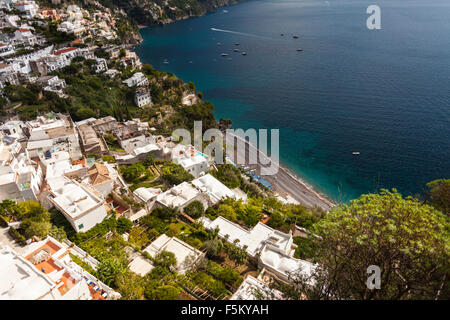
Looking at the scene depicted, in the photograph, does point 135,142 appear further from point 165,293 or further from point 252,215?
point 165,293

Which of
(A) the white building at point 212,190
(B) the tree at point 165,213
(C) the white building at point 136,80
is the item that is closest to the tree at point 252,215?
(A) the white building at point 212,190

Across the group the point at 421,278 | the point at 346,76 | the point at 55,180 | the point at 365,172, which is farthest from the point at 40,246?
the point at 346,76

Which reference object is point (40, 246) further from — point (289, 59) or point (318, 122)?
point (289, 59)

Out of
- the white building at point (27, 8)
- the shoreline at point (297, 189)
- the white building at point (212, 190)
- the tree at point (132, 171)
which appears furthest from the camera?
the white building at point (27, 8)

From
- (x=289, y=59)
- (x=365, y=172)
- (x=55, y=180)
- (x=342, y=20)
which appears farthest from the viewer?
(x=342, y=20)

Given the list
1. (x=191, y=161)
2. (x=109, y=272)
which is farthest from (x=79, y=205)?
(x=191, y=161)

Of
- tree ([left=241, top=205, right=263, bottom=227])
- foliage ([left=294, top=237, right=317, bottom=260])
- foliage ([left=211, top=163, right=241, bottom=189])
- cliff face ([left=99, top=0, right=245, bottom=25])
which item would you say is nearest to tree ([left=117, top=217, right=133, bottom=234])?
tree ([left=241, top=205, right=263, bottom=227])

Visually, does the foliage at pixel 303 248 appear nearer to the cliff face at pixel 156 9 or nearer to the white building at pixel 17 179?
the white building at pixel 17 179
